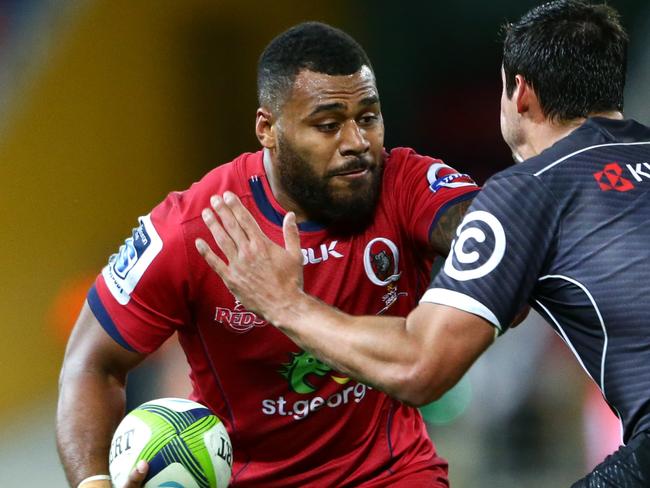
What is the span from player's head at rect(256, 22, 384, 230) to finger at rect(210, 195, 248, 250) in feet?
1.96

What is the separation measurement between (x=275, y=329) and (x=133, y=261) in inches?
20.0

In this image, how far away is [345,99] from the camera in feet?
11.1

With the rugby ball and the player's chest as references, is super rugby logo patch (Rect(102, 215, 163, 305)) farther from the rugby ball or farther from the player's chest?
the rugby ball

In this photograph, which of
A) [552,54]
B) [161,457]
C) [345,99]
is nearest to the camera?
[552,54]

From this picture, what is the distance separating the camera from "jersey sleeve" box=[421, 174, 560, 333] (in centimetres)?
251

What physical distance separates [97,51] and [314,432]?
3.89 metres

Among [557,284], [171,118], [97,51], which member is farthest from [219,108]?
[557,284]

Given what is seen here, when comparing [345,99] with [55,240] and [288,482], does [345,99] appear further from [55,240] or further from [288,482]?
[55,240]

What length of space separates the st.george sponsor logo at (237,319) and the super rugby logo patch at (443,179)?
2.29ft

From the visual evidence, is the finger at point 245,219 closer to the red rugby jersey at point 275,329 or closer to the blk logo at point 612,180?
the red rugby jersey at point 275,329

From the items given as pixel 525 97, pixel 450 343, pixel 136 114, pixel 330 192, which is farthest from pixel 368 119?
pixel 136 114

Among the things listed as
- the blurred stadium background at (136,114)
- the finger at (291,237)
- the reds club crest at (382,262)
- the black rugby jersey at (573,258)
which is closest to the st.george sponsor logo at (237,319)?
the reds club crest at (382,262)

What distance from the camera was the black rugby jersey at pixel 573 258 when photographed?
2.52 metres

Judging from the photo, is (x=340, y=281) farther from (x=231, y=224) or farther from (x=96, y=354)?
(x=96, y=354)
